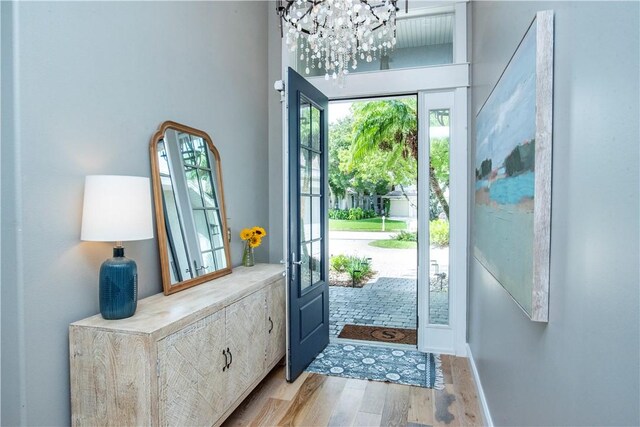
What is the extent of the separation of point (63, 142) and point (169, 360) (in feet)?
3.61

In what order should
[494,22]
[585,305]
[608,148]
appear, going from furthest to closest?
1. [494,22]
2. [585,305]
3. [608,148]

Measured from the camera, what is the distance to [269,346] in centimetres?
276

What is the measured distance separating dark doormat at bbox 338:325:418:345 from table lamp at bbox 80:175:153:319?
2.65 metres

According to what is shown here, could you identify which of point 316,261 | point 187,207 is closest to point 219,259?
point 187,207

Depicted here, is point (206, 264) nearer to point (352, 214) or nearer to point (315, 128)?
point (315, 128)

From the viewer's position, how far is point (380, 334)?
409 centimetres

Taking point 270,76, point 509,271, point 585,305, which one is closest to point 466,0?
point 270,76

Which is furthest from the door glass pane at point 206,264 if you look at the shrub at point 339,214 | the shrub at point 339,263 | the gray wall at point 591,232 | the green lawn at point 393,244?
the shrub at point 339,214

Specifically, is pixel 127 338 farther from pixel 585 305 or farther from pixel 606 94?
pixel 606 94

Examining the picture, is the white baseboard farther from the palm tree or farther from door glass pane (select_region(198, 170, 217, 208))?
the palm tree

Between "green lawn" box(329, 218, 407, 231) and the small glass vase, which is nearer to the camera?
the small glass vase

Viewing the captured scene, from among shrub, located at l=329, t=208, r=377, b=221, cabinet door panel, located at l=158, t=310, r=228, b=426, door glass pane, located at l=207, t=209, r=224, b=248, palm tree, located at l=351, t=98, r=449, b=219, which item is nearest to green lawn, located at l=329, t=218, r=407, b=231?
shrub, located at l=329, t=208, r=377, b=221

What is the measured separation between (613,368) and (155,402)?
165 cm

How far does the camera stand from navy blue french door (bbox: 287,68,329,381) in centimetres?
288
